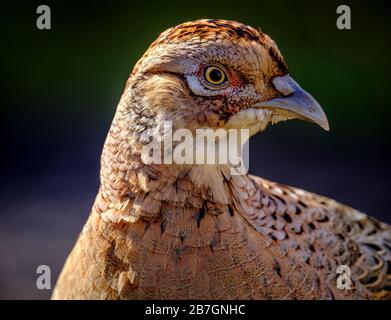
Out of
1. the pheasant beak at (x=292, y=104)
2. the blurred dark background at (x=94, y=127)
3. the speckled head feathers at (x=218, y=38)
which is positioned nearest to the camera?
→ the speckled head feathers at (x=218, y=38)

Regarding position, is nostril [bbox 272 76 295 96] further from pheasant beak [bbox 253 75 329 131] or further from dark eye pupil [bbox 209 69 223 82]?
dark eye pupil [bbox 209 69 223 82]

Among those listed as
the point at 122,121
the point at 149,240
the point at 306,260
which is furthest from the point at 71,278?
the point at 306,260

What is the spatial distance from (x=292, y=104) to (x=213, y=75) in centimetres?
41

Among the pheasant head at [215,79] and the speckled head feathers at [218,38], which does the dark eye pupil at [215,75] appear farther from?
the speckled head feathers at [218,38]

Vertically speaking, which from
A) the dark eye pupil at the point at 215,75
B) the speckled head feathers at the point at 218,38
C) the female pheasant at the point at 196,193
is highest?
the speckled head feathers at the point at 218,38

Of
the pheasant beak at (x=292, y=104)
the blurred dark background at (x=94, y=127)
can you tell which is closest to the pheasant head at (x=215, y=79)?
the pheasant beak at (x=292, y=104)

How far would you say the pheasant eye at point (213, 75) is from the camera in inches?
114

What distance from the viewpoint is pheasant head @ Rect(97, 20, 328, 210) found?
2.89 meters

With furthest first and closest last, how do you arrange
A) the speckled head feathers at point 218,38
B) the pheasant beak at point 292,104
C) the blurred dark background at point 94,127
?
the blurred dark background at point 94,127 → the pheasant beak at point 292,104 → the speckled head feathers at point 218,38

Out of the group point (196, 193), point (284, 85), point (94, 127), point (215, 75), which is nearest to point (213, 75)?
point (215, 75)

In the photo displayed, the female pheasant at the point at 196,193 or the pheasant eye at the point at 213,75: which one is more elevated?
the pheasant eye at the point at 213,75

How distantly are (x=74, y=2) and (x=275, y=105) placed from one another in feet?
11.5

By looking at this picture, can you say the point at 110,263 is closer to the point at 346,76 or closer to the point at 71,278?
the point at 71,278

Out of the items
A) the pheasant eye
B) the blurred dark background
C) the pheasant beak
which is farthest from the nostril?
the blurred dark background
